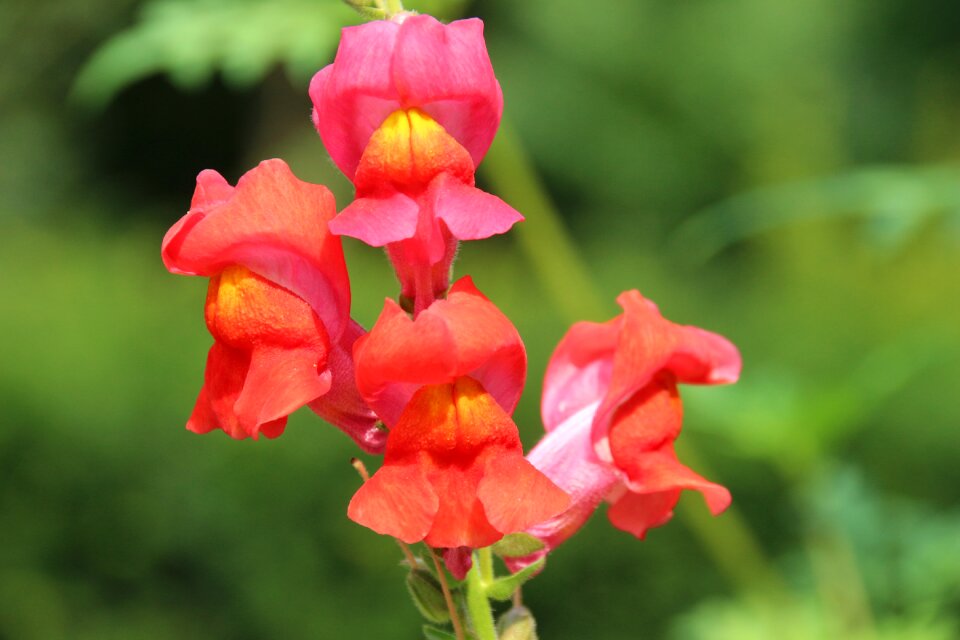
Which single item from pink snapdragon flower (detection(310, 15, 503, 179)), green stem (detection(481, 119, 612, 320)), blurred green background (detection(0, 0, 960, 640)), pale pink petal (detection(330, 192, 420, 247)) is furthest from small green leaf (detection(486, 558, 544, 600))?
green stem (detection(481, 119, 612, 320))

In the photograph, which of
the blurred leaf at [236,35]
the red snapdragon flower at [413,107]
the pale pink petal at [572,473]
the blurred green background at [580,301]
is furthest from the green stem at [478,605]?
the blurred leaf at [236,35]

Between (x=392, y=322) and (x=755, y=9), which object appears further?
(x=755, y=9)

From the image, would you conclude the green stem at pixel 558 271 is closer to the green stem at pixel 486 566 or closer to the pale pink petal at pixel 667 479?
the pale pink petal at pixel 667 479

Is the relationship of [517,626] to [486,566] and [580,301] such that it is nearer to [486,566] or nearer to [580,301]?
[486,566]

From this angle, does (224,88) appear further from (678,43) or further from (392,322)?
(392,322)

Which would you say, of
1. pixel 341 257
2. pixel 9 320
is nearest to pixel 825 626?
pixel 341 257

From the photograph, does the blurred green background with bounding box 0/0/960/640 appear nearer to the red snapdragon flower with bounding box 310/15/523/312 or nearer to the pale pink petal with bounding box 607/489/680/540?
the pale pink petal with bounding box 607/489/680/540

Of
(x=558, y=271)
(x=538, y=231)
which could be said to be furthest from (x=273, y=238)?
(x=538, y=231)
